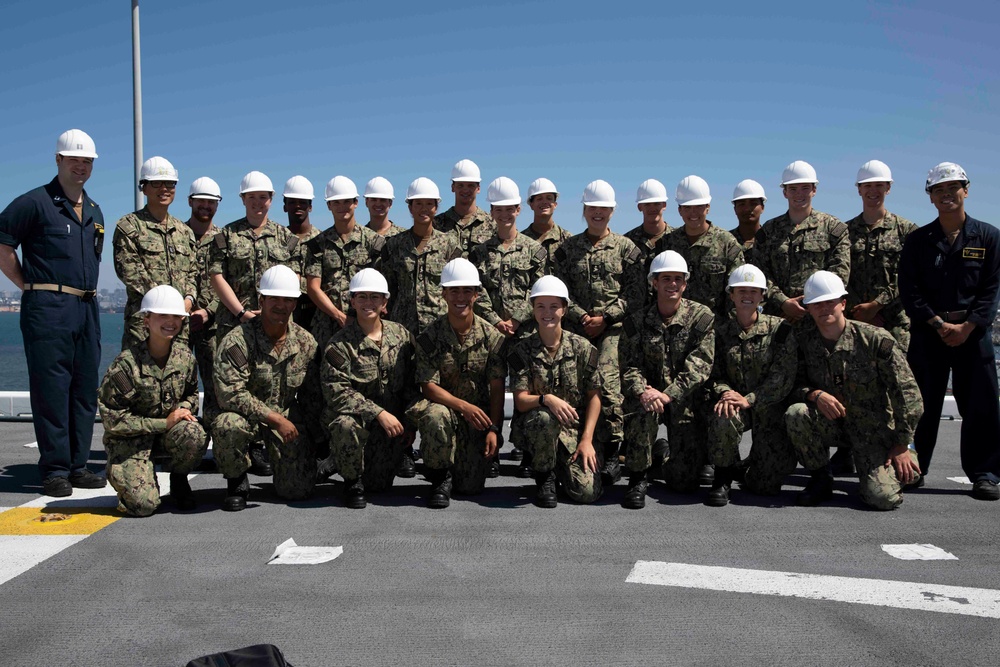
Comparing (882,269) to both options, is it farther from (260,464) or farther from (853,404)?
(260,464)

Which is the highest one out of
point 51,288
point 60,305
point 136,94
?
point 136,94

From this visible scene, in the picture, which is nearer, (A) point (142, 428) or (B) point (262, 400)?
(A) point (142, 428)

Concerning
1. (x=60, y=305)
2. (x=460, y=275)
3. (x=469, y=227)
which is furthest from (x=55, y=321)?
(x=469, y=227)

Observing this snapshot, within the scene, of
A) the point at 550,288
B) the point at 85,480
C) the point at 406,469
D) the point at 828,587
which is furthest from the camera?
the point at 406,469

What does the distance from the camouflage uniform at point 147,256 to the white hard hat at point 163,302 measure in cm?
79

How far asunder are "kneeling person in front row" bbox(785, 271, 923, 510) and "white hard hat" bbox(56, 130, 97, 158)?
5094mm

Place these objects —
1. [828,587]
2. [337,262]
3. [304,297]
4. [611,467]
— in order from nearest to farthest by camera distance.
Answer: [828,587], [611,467], [337,262], [304,297]

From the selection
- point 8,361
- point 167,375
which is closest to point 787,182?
point 167,375

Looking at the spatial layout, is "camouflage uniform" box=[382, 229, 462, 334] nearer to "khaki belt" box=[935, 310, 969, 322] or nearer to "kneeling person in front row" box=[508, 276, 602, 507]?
"kneeling person in front row" box=[508, 276, 602, 507]

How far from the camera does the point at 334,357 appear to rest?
18.3ft

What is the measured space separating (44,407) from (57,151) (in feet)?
5.89

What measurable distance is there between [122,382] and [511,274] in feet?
9.52

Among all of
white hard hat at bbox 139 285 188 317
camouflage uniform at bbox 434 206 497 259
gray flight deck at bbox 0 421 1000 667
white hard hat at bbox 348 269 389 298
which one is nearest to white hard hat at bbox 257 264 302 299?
white hard hat at bbox 348 269 389 298

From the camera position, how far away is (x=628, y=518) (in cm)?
514
